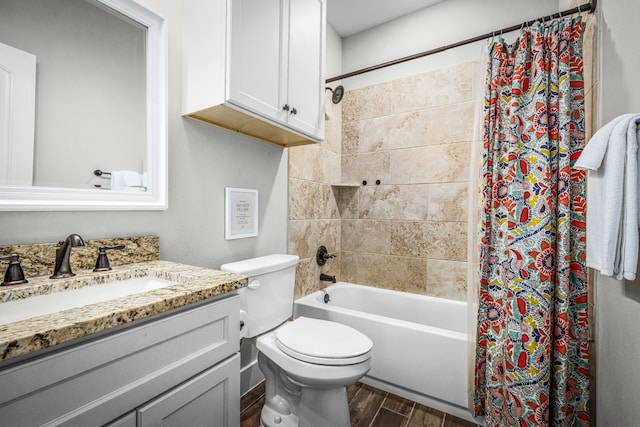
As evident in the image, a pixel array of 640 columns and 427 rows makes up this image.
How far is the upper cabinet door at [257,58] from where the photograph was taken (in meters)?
1.18

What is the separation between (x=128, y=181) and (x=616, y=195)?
1.79m

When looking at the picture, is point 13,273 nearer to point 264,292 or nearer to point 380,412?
point 264,292

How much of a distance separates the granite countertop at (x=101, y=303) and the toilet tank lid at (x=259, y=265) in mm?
287

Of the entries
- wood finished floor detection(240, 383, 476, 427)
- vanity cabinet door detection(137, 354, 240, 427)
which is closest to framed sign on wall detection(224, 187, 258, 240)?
vanity cabinet door detection(137, 354, 240, 427)

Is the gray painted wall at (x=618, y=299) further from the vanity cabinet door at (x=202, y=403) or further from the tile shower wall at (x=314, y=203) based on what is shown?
the tile shower wall at (x=314, y=203)

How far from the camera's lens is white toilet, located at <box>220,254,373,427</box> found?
1146 mm

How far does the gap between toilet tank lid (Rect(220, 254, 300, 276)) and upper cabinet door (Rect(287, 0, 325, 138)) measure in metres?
0.75

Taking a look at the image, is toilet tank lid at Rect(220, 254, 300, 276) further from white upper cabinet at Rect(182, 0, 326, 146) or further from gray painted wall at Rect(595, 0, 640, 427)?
gray painted wall at Rect(595, 0, 640, 427)

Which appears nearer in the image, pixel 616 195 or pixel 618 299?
pixel 616 195

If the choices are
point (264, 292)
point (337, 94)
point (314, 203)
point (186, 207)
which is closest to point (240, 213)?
point (186, 207)

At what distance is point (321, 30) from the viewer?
1682mm

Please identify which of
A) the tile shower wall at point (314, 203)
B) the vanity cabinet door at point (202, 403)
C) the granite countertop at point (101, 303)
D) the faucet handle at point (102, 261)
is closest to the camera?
the granite countertop at point (101, 303)

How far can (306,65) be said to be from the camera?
5.16 ft

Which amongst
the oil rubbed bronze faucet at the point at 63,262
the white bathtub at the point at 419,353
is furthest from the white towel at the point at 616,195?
the oil rubbed bronze faucet at the point at 63,262
